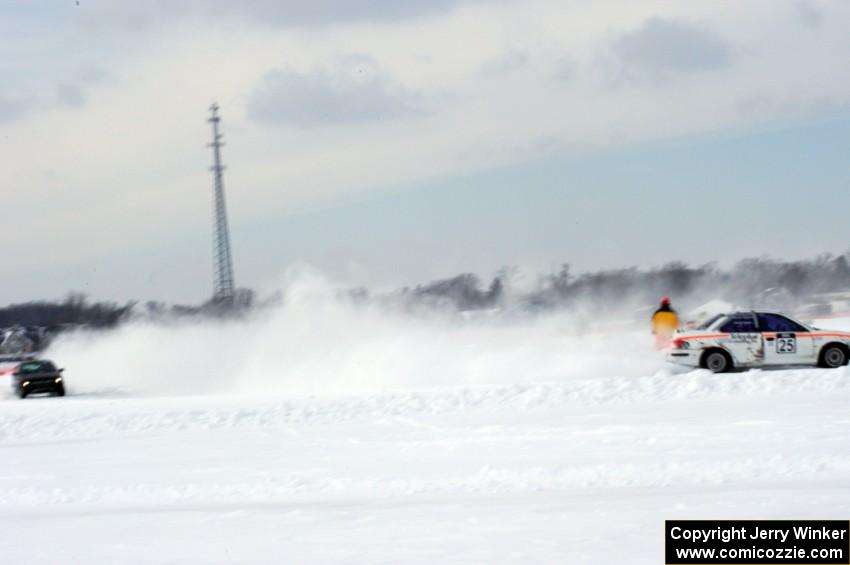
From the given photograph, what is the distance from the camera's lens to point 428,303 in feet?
120

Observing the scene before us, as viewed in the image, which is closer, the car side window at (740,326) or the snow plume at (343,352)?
the car side window at (740,326)

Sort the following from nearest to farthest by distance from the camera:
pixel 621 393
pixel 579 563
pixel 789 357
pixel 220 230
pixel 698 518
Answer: pixel 579 563 < pixel 698 518 < pixel 621 393 < pixel 789 357 < pixel 220 230

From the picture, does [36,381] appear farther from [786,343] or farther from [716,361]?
[786,343]

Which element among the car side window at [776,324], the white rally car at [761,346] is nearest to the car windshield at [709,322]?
the white rally car at [761,346]

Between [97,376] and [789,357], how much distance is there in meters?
26.0

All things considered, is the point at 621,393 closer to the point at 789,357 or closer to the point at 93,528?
the point at 789,357

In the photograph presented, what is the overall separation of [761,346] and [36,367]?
68.1 ft

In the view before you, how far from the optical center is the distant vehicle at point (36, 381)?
29609 millimetres

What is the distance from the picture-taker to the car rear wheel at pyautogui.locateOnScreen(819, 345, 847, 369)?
65.8 ft

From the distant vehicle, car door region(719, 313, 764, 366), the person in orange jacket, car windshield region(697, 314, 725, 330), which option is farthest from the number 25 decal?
the distant vehicle

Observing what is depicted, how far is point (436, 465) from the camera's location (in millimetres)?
13484

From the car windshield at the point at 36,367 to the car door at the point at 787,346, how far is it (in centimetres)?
2041

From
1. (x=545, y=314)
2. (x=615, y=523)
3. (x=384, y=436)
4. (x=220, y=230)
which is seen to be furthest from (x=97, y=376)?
(x=615, y=523)

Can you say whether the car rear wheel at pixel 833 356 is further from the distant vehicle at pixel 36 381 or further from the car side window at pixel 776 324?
the distant vehicle at pixel 36 381
